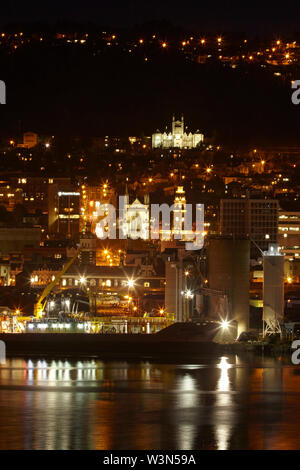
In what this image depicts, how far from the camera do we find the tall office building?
107 ft

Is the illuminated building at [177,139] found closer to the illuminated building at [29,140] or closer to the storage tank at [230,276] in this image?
the illuminated building at [29,140]

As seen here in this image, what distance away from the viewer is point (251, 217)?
32969 millimetres

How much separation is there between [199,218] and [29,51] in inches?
1353

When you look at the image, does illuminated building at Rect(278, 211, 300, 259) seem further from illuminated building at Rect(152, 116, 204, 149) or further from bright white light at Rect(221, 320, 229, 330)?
illuminated building at Rect(152, 116, 204, 149)

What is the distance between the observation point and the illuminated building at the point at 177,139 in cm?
4831

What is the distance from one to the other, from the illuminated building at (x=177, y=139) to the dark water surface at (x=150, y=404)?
30118 mm

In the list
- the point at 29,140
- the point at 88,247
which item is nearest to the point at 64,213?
the point at 88,247

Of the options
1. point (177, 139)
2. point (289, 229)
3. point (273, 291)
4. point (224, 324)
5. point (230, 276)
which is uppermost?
point (177, 139)

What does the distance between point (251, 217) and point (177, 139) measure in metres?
16.2

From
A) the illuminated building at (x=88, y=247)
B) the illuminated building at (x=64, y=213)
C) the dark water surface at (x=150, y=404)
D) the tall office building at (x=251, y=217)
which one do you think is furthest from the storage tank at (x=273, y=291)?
the illuminated building at (x=64, y=213)

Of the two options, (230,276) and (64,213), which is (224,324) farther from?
(64,213)

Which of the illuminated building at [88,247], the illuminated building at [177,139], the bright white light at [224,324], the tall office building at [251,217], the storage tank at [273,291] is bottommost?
the bright white light at [224,324]

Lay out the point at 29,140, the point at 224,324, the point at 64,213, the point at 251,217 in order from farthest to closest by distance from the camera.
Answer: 1. the point at 29,140
2. the point at 64,213
3. the point at 251,217
4. the point at 224,324

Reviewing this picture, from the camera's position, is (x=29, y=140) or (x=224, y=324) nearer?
(x=224, y=324)
